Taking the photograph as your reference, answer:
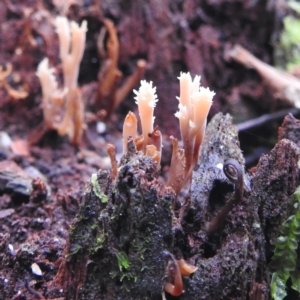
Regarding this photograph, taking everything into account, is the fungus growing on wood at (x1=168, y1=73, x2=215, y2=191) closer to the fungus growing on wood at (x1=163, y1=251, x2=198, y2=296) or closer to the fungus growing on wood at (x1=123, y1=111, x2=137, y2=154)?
the fungus growing on wood at (x1=123, y1=111, x2=137, y2=154)

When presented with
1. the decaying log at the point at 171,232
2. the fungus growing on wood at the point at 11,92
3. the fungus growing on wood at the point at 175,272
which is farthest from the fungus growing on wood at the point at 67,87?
the fungus growing on wood at the point at 175,272

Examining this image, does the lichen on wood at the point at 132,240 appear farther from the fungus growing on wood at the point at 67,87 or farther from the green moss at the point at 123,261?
the fungus growing on wood at the point at 67,87

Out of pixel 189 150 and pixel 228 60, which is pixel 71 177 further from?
pixel 228 60

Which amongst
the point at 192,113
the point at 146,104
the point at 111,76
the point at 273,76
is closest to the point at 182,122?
the point at 192,113

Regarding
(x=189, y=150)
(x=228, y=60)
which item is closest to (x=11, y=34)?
(x=228, y=60)

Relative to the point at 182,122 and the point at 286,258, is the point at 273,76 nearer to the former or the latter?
the point at 182,122

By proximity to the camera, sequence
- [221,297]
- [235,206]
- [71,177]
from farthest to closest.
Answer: [71,177]
[235,206]
[221,297]

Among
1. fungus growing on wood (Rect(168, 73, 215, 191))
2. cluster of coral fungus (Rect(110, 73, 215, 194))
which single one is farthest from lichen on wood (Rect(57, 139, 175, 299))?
fungus growing on wood (Rect(168, 73, 215, 191))
